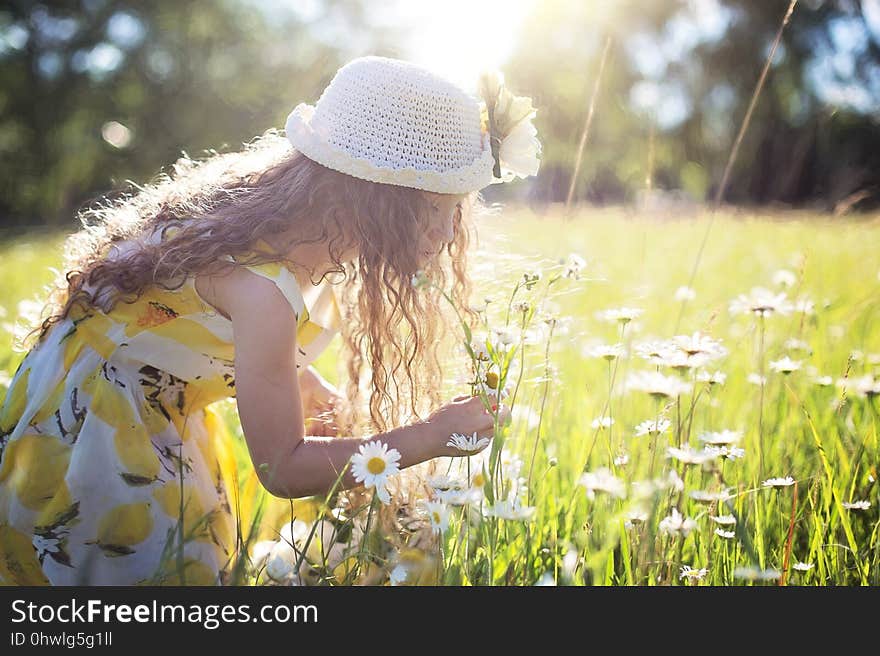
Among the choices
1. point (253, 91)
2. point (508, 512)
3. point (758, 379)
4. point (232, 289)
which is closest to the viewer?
point (508, 512)

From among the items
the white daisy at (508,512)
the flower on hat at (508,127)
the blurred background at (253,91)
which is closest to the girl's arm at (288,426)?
the white daisy at (508,512)

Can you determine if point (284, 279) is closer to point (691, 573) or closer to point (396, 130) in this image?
point (396, 130)

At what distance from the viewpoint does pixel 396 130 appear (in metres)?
1.64

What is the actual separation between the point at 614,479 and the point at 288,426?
591mm

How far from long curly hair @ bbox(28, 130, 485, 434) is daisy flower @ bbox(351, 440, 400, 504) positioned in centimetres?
37

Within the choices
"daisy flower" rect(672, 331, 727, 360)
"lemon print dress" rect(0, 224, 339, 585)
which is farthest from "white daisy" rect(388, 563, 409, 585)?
"daisy flower" rect(672, 331, 727, 360)

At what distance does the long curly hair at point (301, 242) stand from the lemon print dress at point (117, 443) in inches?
2.1

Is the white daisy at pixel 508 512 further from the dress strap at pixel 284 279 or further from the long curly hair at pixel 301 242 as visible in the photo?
the dress strap at pixel 284 279

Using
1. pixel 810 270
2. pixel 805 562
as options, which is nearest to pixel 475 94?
pixel 805 562

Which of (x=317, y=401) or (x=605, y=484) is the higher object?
(x=317, y=401)

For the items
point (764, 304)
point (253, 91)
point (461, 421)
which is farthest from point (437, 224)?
point (253, 91)
